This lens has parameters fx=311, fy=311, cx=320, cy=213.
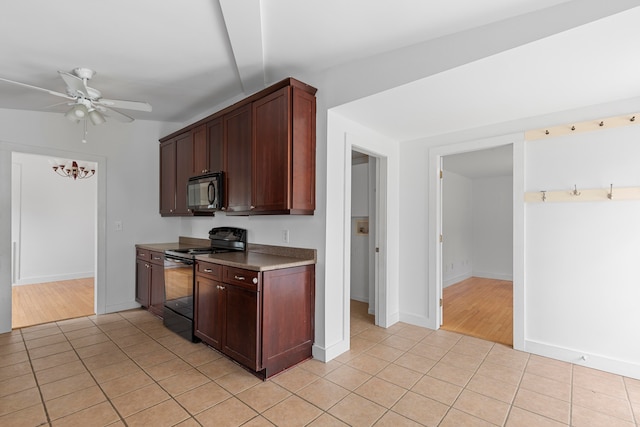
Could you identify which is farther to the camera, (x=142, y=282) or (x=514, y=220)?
(x=142, y=282)

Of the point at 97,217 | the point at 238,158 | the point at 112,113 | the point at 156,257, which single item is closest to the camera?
the point at 112,113

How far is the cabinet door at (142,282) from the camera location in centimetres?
412

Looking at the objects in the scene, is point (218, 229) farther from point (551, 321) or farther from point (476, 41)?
point (551, 321)

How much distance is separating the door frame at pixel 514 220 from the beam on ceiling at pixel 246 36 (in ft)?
7.11

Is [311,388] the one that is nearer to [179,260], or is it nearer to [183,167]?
[179,260]

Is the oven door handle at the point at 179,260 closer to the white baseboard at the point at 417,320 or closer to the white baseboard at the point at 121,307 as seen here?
the white baseboard at the point at 121,307

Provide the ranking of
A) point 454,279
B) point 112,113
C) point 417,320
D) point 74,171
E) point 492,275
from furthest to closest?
point 492,275
point 454,279
point 74,171
point 417,320
point 112,113

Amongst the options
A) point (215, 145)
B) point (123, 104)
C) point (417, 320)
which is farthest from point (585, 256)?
point (123, 104)

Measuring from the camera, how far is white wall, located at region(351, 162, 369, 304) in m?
4.75

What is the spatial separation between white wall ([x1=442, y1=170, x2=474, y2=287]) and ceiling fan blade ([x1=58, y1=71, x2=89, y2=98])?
547cm

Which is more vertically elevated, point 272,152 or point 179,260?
point 272,152

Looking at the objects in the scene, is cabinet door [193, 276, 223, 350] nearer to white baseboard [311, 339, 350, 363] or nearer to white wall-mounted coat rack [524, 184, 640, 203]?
white baseboard [311, 339, 350, 363]

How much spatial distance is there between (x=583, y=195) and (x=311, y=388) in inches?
111

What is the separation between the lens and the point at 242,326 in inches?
101
